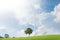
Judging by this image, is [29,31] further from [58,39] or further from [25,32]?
[58,39]

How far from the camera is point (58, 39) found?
4875 cm

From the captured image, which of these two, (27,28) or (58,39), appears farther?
(27,28)

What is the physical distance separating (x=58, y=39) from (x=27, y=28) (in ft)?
137

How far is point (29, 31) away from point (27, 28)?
2.21 meters

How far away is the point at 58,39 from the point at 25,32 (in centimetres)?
4245

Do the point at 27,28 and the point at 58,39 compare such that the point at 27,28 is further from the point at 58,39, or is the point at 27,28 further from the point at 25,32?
the point at 58,39

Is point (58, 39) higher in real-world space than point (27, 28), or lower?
lower

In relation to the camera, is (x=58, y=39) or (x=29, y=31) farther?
(x=29, y=31)

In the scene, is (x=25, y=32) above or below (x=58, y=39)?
above

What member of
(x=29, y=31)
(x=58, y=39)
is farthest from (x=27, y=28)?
(x=58, y=39)

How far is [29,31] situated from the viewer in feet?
289

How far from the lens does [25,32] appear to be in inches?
3543

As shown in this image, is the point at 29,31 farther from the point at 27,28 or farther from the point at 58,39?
the point at 58,39

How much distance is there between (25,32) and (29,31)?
9.24 feet
